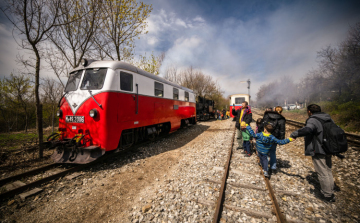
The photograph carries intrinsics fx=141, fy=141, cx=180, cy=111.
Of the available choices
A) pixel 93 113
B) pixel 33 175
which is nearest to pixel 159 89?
pixel 93 113

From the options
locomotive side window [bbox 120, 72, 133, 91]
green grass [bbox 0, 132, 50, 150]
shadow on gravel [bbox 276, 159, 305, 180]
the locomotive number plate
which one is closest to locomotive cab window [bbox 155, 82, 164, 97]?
locomotive side window [bbox 120, 72, 133, 91]

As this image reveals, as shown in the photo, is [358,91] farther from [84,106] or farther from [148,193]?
[84,106]

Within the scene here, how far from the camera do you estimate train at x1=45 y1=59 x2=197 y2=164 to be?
409cm

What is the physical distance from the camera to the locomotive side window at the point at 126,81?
15.3 ft

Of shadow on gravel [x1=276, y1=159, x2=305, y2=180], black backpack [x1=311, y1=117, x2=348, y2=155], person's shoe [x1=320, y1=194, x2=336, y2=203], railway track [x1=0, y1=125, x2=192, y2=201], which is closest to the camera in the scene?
black backpack [x1=311, y1=117, x2=348, y2=155]

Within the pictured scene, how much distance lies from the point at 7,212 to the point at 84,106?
2660 millimetres

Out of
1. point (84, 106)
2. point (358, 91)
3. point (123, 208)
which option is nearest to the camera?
point (123, 208)

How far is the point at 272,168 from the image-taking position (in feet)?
12.8

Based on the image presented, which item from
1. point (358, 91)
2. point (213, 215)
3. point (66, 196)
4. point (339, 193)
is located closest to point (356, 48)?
point (358, 91)

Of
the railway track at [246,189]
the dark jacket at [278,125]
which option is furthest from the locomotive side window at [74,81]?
the dark jacket at [278,125]

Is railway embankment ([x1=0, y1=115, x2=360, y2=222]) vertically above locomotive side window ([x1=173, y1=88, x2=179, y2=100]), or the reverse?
locomotive side window ([x1=173, y1=88, x2=179, y2=100])

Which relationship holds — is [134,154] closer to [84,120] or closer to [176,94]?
[84,120]

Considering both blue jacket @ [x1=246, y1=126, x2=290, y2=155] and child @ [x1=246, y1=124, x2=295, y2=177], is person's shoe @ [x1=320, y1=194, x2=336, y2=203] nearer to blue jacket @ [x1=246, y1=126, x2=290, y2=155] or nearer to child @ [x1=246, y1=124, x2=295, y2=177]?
child @ [x1=246, y1=124, x2=295, y2=177]

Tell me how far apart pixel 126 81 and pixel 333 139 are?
17.7 feet
